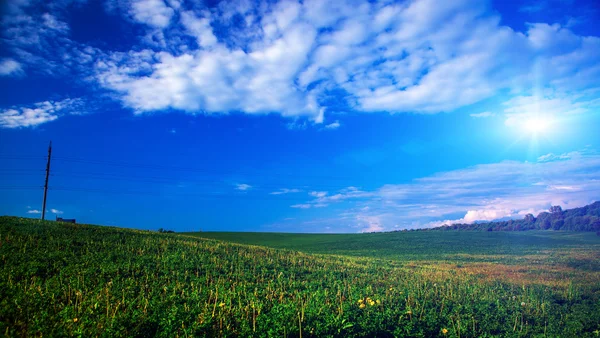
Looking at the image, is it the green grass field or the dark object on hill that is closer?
the green grass field

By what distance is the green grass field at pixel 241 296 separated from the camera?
390 inches

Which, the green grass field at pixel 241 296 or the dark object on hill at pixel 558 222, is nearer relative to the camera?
the green grass field at pixel 241 296

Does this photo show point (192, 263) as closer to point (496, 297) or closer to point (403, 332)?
point (403, 332)

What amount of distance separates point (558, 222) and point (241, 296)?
4221 inches

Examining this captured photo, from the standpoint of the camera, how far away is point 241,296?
1473 cm

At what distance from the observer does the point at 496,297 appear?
17547mm

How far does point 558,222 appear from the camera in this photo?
9400 cm

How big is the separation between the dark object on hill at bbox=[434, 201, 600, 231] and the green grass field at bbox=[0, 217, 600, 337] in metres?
75.9

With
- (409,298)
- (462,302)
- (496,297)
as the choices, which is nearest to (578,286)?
(496,297)

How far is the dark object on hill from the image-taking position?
85.8 metres

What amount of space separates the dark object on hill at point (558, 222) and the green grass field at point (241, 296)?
75905 millimetres

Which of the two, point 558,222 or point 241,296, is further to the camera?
point 558,222

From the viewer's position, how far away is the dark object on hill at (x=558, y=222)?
85.8m

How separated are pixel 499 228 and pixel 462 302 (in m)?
99.6
